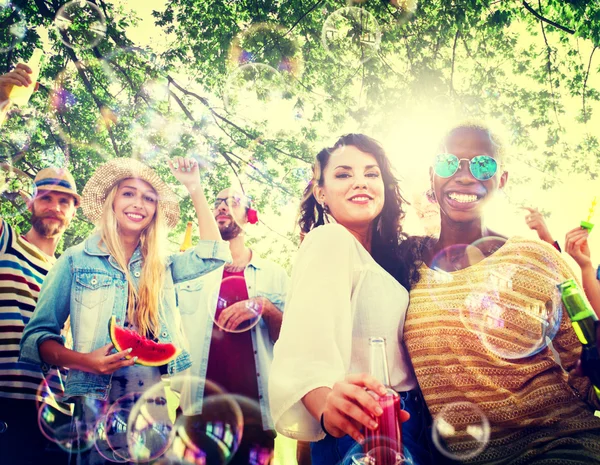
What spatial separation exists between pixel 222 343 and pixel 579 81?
30.2ft

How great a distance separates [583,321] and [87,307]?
3.50 metres

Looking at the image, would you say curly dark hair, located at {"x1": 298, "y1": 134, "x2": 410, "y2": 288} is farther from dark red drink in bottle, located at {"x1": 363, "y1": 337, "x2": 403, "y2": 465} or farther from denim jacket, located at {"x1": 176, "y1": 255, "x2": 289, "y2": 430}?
denim jacket, located at {"x1": 176, "y1": 255, "x2": 289, "y2": 430}

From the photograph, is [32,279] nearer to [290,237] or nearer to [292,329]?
[292,329]

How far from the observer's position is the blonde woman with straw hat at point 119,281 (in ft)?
10.5

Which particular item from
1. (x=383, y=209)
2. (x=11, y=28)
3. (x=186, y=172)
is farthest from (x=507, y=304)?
(x=11, y=28)

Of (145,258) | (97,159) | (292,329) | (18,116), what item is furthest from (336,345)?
(18,116)

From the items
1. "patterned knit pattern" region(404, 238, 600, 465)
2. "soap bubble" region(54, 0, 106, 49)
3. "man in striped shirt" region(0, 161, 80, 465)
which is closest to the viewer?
"patterned knit pattern" region(404, 238, 600, 465)

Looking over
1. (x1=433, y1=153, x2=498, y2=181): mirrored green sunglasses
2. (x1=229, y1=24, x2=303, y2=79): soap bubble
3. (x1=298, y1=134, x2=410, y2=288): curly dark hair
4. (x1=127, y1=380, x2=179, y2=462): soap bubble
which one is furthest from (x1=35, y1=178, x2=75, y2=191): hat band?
(x1=229, y1=24, x2=303, y2=79): soap bubble

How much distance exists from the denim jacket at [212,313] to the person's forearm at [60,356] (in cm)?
168

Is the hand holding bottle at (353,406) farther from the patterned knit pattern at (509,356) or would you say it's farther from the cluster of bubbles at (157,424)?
the cluster of bubbles at (157,424)

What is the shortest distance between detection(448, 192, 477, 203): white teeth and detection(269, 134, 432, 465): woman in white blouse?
1.38 ft

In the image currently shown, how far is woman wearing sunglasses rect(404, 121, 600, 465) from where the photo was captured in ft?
6.52

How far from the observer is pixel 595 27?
20.1 ft

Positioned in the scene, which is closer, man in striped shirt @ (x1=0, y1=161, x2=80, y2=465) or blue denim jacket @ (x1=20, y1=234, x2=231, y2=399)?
blue denim jacket @ (x1=20, y1=234, x2=231, y2=399)
